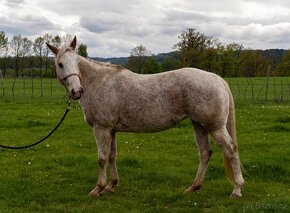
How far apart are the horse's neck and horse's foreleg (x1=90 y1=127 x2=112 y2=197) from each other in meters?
0.98

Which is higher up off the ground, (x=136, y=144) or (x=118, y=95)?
(x=118, y=95)

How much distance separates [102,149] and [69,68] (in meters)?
1.69

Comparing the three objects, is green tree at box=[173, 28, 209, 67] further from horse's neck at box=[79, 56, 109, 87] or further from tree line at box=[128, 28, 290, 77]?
horse's neck at box=[79, 56, 109, 87]

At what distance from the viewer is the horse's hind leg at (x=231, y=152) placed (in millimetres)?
7008

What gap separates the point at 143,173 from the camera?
28.9 ft

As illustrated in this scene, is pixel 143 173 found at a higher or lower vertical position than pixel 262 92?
lower

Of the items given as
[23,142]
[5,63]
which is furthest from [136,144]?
[5,63]

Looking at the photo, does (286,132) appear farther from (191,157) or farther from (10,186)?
(10,186)

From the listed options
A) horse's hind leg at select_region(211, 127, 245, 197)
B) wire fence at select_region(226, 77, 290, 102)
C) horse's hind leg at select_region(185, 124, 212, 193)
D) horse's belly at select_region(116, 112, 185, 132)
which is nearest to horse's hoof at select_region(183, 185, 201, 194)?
horse's hind leg at select_region(185, 124, 212, 193)

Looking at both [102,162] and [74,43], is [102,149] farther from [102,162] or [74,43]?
[74,43]

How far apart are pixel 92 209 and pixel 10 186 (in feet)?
7.53

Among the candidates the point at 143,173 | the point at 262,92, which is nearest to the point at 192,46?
the point at 262,92

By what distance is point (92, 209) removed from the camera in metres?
6.62

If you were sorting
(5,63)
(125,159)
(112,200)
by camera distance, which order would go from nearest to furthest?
(112,200), (125,159), (5,63)
